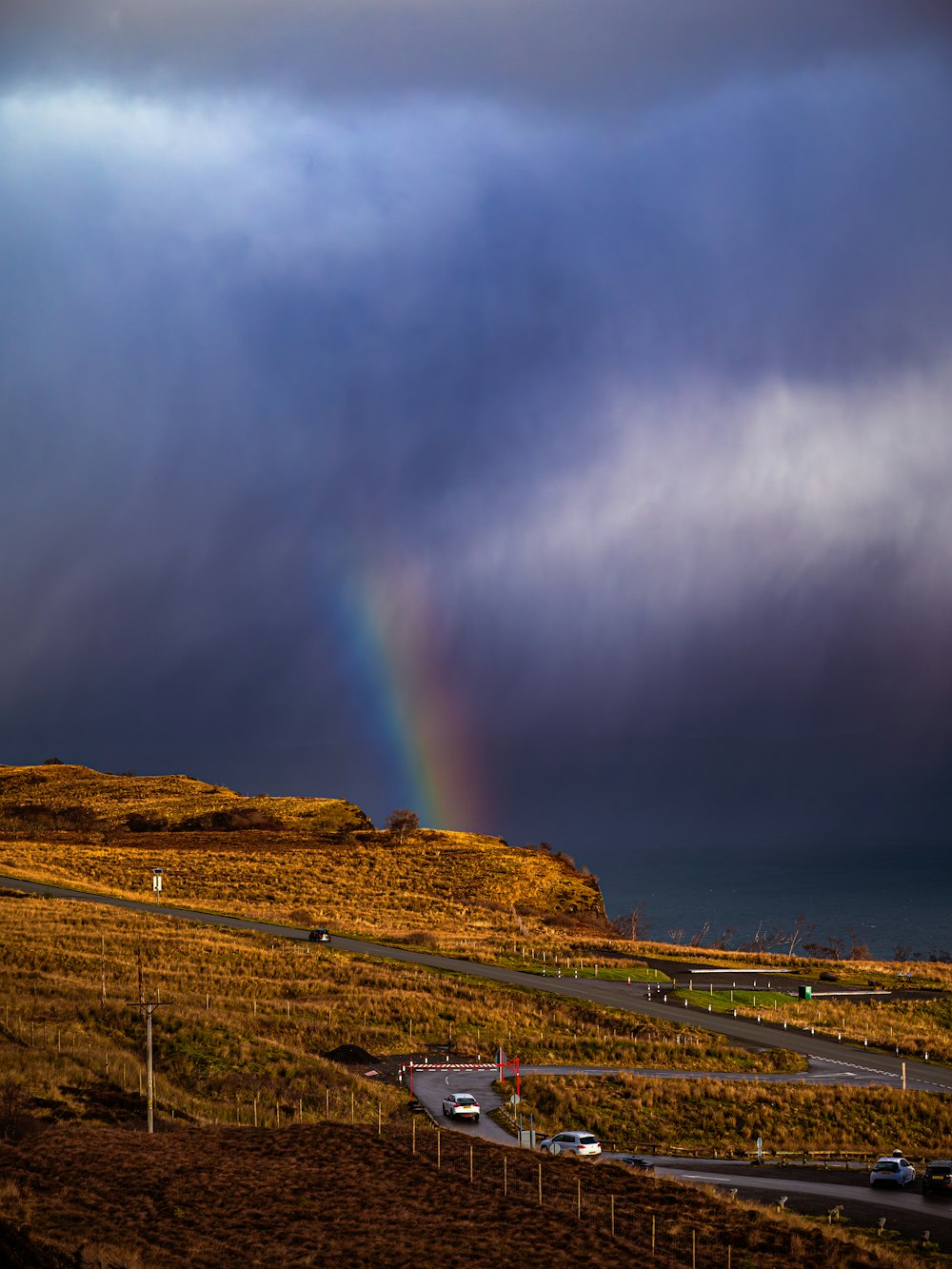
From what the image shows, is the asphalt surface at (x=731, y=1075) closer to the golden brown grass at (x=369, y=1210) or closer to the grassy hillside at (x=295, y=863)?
the golden brown grass at (x=369, y=1210)

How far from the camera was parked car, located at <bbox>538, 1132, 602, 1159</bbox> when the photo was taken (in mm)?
38938

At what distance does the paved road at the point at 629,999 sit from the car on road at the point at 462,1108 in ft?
76.9

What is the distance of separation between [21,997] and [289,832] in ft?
340

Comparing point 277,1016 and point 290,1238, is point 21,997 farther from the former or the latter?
point 290,1238

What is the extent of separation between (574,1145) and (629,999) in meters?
36.6

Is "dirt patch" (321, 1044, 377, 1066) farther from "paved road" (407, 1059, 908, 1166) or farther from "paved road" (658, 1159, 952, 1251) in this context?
"paved road" (658, 1159, 952, 1251)

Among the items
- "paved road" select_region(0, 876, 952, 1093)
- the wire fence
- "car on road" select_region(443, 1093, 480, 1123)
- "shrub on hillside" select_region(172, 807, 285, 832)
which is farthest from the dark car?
"shrub on hillside" select_region(172, 807, 285, 832)

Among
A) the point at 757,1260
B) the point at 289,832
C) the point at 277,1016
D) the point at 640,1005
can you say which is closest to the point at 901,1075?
the point at 640,1005

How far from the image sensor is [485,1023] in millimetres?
64500

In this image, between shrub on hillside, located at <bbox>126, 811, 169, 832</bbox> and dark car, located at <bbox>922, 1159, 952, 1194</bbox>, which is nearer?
dark car, located at <bbox>922, 1159, 952, 1194</bbox>

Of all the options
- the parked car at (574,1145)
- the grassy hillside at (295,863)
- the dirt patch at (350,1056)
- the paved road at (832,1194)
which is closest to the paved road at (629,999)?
the grassy hillside at (295,863)

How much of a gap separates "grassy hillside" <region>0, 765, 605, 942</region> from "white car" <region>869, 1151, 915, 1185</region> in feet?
206

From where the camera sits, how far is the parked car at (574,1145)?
38938 mm

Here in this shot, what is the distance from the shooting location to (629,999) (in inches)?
2943
